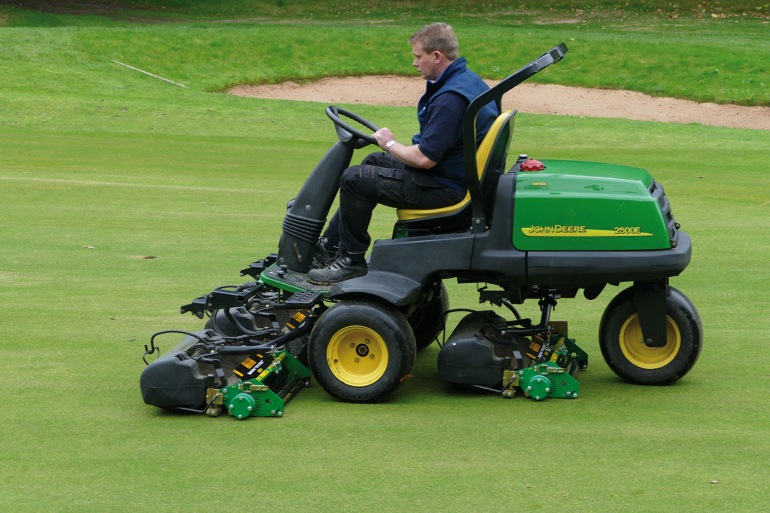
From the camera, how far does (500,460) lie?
4.80m

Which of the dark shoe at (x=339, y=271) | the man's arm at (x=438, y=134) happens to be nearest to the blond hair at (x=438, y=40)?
the man's arm at (x=438, y=134)

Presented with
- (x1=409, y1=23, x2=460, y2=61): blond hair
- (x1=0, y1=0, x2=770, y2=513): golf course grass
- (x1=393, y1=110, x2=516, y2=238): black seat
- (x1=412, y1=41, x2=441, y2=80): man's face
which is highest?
(x1=409, y1=23, x2=460, y2=61): blond hair

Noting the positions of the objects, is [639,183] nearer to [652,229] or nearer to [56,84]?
[652,229]

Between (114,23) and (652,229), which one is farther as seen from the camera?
(114,23)

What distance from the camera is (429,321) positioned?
22.5ft

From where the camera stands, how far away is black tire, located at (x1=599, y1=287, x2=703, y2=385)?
19.2 ft

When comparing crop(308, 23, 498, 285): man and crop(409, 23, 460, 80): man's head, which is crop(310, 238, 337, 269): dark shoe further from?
crop(409, 23, 460, 80): man's head

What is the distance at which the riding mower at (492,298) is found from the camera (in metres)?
5.55

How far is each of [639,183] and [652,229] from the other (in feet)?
0.85

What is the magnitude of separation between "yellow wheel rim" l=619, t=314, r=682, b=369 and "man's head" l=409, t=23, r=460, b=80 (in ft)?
5.28

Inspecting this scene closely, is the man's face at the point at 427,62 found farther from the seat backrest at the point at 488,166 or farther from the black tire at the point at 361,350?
the black tire at the point at 361,350

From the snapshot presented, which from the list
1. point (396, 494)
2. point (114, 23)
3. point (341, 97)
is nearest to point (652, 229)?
point (396, 494)

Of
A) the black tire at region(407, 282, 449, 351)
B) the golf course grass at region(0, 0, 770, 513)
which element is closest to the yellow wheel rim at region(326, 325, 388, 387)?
the golf course grass at region(0, 0, 770, 513)

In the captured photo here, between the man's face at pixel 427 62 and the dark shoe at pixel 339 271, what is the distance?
104 centimetres
